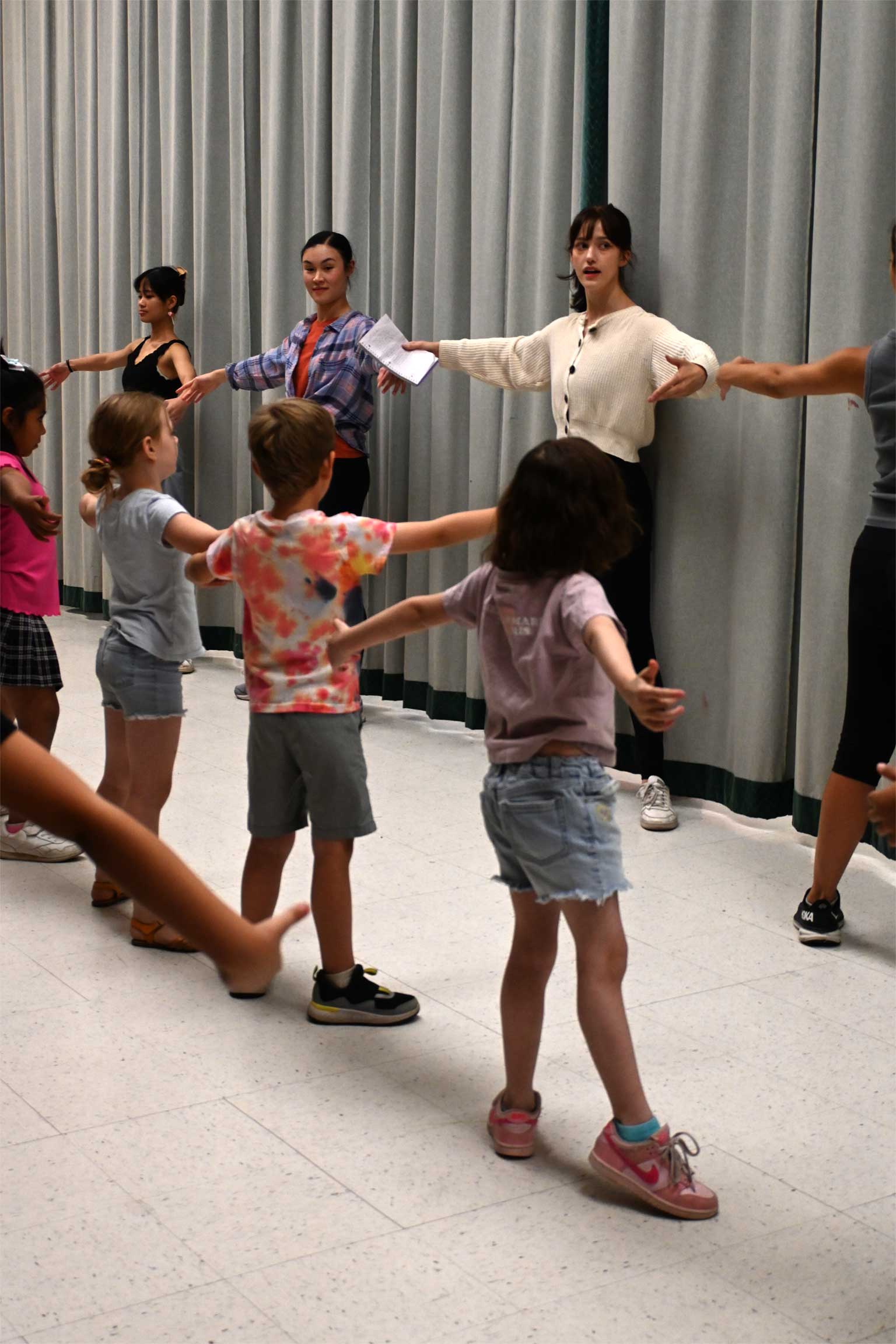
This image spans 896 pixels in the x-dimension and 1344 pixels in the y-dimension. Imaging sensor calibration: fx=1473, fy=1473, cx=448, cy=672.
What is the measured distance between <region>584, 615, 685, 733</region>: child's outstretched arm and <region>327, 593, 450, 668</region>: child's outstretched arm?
31cm

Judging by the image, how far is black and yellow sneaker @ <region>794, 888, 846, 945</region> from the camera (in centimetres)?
297

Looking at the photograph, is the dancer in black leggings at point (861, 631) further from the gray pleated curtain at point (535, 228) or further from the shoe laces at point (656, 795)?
the shoe laces at point (656, 795)

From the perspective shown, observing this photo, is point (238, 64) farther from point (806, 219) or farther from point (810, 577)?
point (810, 577)

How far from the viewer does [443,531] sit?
7.83 feet

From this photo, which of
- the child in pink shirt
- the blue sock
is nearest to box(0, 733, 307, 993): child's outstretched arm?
the blue sock

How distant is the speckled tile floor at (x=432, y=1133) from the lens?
177 centimetres

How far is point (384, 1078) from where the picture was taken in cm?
239

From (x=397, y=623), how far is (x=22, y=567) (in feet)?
5.25

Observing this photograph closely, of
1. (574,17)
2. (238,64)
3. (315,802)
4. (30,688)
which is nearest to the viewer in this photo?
(315,802)

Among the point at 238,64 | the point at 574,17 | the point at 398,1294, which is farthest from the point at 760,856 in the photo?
the point at 238,64

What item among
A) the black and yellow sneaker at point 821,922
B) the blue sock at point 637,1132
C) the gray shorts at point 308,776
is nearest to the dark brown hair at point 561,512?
→ the gray shorts at point 308,776

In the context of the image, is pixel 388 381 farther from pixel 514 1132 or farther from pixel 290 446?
pixel 514 1132

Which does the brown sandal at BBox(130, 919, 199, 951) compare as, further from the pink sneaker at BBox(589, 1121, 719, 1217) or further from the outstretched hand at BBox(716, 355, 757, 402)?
the outstretched hand at BBox(716, 355, 757, 402)

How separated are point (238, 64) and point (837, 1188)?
4.94 m
